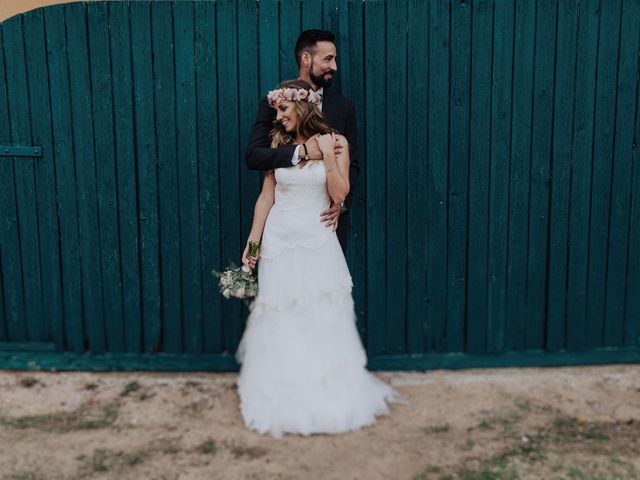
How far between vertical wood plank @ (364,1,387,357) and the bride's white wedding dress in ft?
2.09

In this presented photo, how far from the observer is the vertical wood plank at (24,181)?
509cm

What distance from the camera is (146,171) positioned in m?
5.18

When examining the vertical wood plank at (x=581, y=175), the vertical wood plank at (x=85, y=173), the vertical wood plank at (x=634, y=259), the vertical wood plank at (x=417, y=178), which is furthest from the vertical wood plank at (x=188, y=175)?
the vertical wood plank at (x=634, y=259)

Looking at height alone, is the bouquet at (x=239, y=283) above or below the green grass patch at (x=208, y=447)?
above

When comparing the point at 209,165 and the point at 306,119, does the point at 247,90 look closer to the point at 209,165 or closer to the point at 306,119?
the point at 209,165

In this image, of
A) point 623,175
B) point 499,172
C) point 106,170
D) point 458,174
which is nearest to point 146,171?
point 106,170

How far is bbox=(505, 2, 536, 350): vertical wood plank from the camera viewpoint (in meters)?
5.07

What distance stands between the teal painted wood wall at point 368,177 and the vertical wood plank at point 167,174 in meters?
0.01

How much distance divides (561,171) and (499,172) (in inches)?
16.5

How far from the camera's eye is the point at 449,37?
5051 mm

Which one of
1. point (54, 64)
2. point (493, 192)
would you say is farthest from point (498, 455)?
point (54, 64)

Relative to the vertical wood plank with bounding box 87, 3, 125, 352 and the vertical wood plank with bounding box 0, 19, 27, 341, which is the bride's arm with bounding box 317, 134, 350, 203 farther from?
the vertical wood plank with bounding box 0, 19, 27, 341

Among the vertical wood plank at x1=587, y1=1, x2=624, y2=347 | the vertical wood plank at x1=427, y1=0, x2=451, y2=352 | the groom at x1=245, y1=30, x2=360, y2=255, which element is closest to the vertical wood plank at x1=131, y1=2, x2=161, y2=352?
the groom at x1=245, y1=30, x2=360, y2=255

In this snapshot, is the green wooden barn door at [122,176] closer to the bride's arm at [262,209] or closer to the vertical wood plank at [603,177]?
the bride's arm at [262,209]
